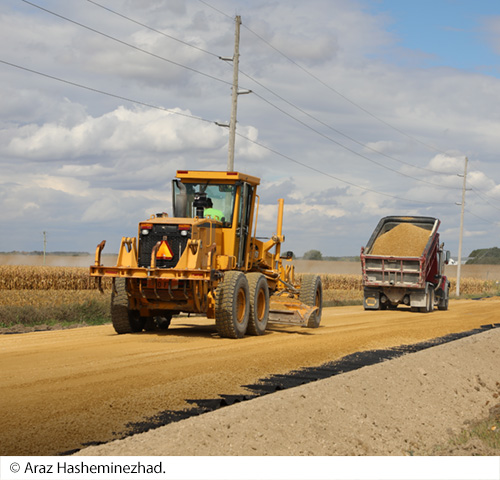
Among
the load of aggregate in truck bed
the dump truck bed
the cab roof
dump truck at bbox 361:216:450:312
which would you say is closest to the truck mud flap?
dump truck at bbox 361:216:450:312

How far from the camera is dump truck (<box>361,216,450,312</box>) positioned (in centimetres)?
2739

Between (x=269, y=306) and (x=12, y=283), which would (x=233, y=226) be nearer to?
(x=269, y=306)

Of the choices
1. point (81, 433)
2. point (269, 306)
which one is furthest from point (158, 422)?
point (269, 306)

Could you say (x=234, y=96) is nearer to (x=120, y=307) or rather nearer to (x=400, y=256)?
(x=400, y=256)

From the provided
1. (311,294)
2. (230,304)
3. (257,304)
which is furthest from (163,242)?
(311,294)

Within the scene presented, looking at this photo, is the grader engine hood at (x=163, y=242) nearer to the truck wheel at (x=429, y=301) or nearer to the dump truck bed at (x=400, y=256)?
the dump truck bed at (x=400, y=256)

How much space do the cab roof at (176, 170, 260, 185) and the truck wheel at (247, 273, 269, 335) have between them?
2.06m

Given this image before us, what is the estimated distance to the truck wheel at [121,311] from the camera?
579 inches

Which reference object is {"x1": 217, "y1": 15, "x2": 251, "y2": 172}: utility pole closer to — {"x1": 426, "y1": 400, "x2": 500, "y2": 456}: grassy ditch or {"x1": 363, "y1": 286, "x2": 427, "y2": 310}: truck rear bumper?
{"x1": 363, "y1": 286, "x2": 427, "y2": 310}: truck rear bumper

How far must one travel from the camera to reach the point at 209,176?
1556cm

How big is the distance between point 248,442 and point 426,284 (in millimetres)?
22472

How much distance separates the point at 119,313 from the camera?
1492cm

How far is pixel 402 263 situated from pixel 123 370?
18465 millimetres
